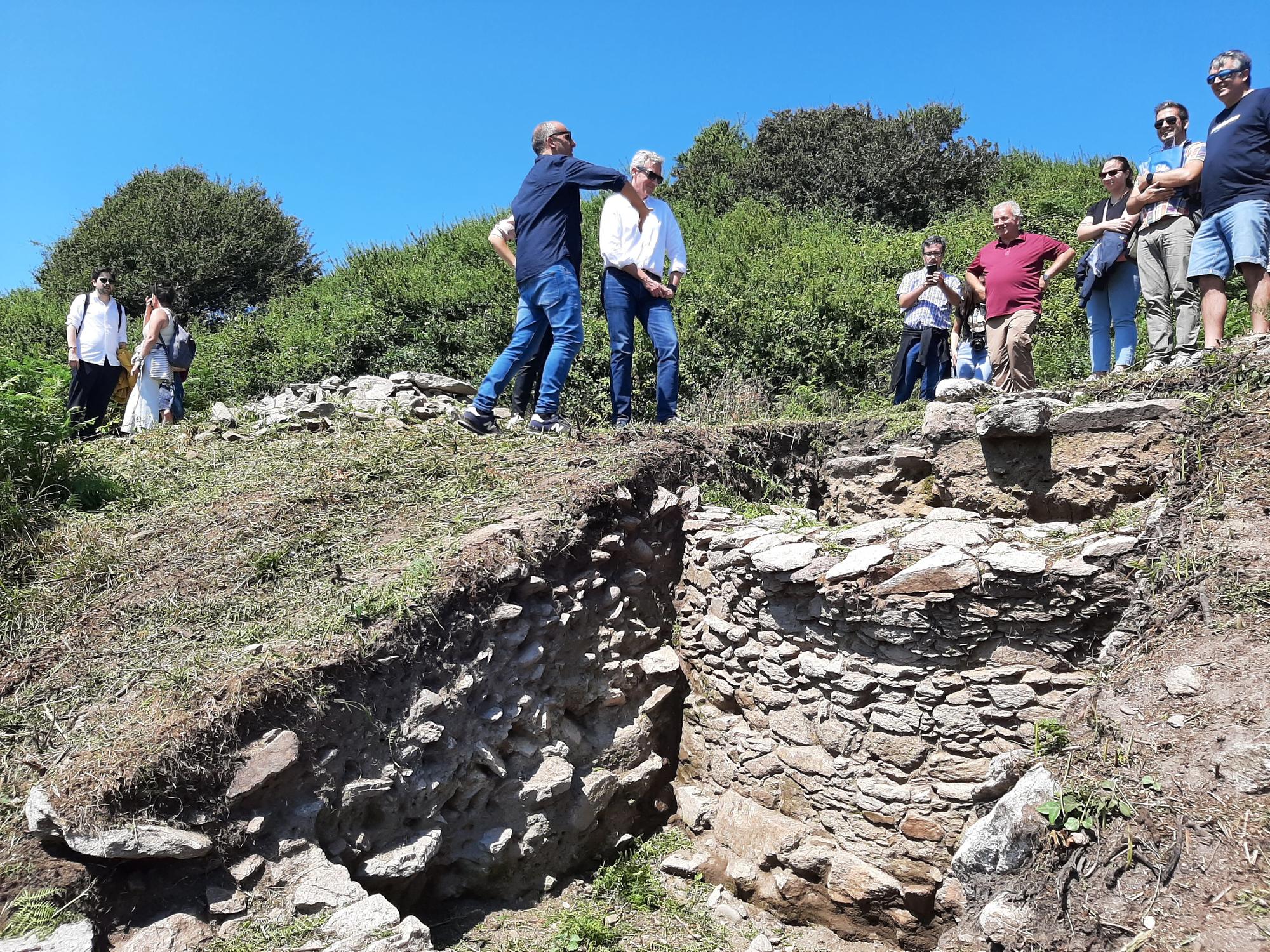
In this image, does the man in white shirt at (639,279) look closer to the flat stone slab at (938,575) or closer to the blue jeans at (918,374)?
the blue jeans at (918,374)

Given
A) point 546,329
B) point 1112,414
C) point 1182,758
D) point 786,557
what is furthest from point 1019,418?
point 546,329

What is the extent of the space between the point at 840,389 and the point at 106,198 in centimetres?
1579

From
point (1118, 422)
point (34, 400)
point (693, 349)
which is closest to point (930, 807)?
point (1118, 422)

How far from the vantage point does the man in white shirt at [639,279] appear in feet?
20.1

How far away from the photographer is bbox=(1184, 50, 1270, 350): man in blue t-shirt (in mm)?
5027

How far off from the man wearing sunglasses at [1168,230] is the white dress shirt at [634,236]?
304cm

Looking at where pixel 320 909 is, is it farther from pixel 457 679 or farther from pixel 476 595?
pixel 476 595

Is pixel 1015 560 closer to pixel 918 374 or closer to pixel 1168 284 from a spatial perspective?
pixel 1168 284

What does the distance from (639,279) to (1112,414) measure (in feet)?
10.1

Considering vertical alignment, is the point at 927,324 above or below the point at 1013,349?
above

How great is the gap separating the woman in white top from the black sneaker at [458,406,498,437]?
331 centimetres

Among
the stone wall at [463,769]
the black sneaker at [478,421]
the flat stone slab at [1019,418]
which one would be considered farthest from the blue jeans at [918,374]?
the black sneaker at [478,421]

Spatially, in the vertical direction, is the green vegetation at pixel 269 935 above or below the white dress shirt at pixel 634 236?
below

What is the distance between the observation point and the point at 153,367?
788 centimetres
